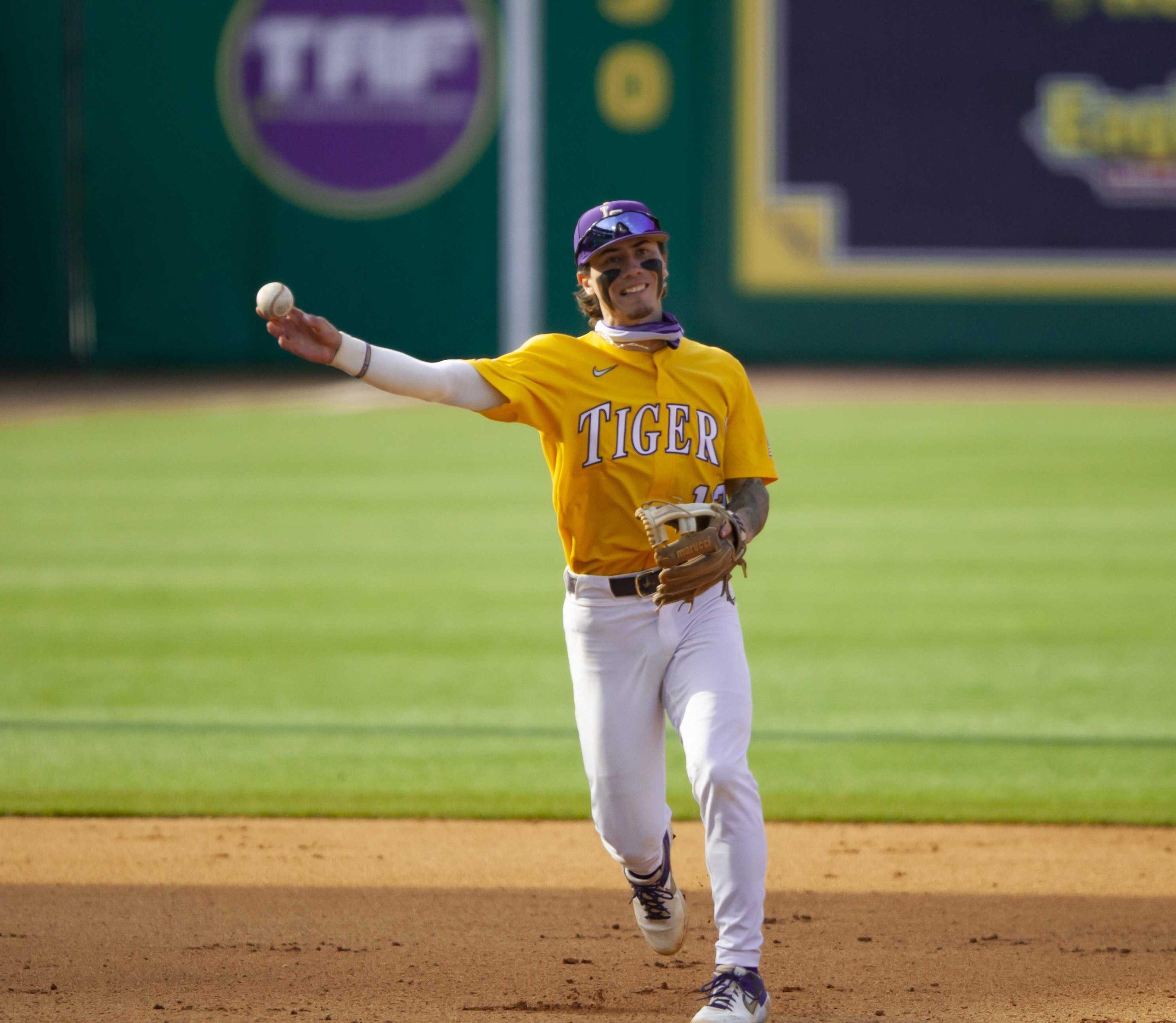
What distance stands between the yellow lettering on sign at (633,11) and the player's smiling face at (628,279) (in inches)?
901

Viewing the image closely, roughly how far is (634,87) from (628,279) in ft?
75.0

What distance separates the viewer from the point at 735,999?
3.55m

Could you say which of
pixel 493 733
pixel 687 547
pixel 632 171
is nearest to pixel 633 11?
pixel 632 171

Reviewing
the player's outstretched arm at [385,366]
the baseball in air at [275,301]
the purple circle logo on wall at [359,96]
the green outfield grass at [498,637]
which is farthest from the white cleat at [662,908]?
the purple circle logo on wall at [359,96]

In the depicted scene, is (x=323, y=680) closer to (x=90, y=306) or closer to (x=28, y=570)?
(x=28, y=570)

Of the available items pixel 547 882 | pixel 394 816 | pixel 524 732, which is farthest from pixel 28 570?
pixel 547 882

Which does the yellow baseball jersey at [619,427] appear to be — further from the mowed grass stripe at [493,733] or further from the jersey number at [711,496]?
the mowed grass stripe at [493,733]

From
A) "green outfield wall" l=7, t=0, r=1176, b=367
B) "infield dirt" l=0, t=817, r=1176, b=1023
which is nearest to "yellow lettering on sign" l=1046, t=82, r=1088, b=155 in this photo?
"green outfield wall" l=7, t=0, r=1176, b=367

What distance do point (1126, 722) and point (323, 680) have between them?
3.72m

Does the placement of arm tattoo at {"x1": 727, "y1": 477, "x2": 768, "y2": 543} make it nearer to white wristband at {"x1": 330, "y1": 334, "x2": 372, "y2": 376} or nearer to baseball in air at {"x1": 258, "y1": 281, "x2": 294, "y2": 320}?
white wristband at {"x1": 330, "y1": 334, "x2": 372, "y2": 376}

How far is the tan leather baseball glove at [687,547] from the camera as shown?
371cm

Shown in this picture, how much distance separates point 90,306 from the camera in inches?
1033

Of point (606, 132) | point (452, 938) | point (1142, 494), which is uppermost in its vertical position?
point (606, 132)

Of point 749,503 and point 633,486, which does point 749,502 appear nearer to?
point 749,503
